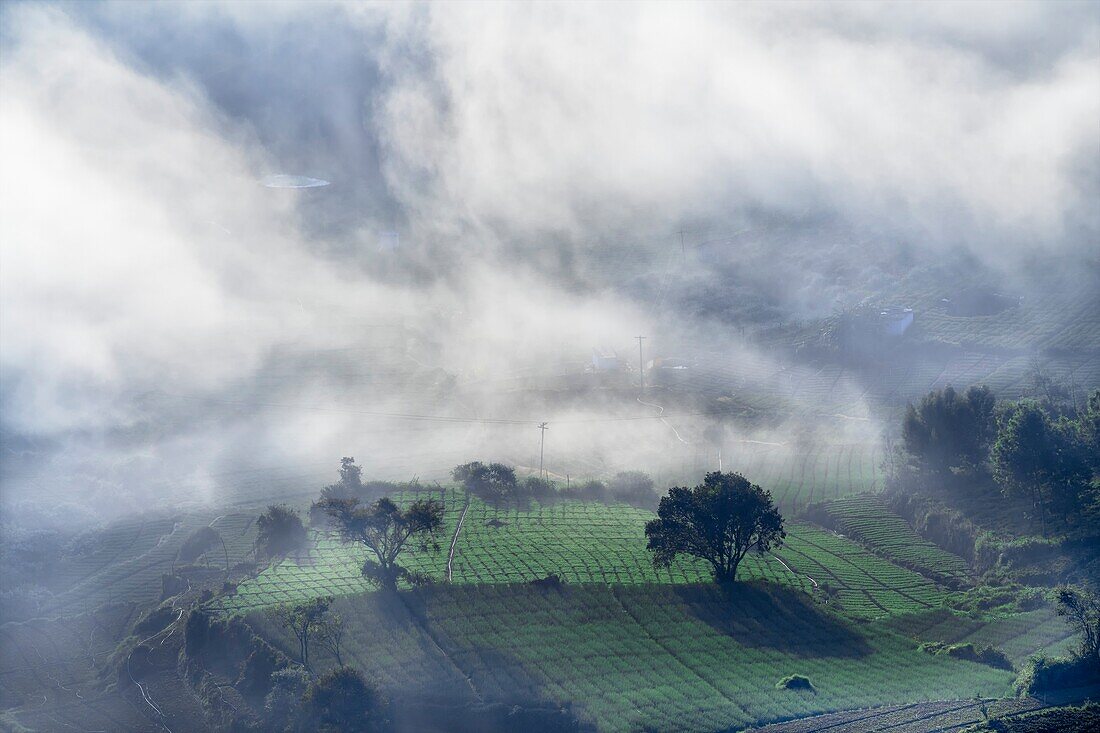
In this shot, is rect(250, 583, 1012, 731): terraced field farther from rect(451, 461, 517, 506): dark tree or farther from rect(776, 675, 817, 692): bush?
rect(451, 461, 517, 506): dark tree

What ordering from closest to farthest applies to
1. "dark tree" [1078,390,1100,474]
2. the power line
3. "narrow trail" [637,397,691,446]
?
"dark tree" [1078,390,1100,474], "narrow trail" [637,397,691,446], the power line

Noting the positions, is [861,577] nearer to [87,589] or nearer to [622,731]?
[622,731]

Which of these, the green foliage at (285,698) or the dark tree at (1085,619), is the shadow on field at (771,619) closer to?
the dark tree at (1085,619)

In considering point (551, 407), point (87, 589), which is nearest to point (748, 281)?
point (551, 407)

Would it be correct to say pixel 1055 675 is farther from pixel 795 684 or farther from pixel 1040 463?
pixel 1040 463

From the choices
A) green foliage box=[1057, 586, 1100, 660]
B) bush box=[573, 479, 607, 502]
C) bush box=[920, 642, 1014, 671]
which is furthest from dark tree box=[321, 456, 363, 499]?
green foliage box=[1057, 586, 1100, 660]

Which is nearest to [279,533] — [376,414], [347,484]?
[347,484]
